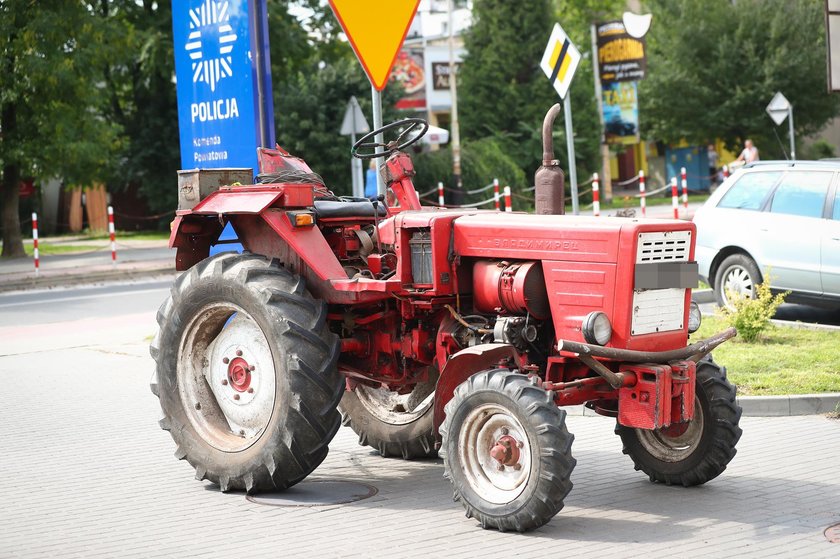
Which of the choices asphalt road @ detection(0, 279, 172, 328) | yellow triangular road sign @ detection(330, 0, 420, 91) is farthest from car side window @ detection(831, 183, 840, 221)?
asphalt road @ detection(0, 279, 172, 328)

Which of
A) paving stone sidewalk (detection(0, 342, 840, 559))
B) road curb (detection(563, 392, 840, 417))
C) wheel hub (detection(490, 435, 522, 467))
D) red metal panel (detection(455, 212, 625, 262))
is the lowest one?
paving stone sidewalk (detection(0, 342, 840, 559))

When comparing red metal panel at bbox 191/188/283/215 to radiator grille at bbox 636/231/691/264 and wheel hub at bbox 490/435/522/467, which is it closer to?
wheel hub at bbox 490/435/522/467

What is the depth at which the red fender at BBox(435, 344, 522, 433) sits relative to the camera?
21.8 feet

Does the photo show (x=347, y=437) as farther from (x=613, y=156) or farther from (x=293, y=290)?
(x=613, y=156)

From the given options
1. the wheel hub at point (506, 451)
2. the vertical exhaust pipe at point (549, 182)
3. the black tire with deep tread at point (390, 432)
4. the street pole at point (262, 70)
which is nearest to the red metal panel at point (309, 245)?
the black tire with deep tread at point (390, 432)

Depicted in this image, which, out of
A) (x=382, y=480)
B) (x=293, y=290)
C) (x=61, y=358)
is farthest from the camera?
(x=61, y=358)

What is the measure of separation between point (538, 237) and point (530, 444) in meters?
1.20

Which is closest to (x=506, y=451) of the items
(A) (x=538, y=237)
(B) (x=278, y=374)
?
(A) (x=538, y=237)

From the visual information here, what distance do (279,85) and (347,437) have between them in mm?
29357

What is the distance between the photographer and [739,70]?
47.2 meters

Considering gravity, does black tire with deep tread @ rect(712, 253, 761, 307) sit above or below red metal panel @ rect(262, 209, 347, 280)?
below

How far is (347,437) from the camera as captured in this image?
9281 millimetres

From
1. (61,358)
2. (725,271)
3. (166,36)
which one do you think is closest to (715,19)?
(166,36)

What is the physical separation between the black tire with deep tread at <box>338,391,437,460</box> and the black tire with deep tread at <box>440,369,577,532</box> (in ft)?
4.76
